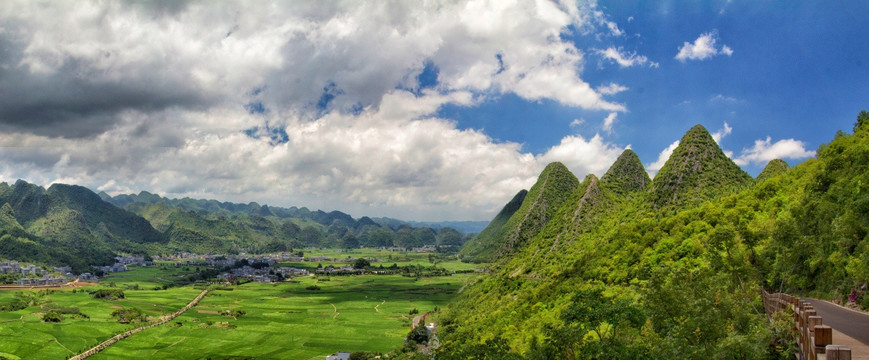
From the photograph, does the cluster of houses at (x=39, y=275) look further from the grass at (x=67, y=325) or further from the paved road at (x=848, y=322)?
the paved road at (x=848, y=322)

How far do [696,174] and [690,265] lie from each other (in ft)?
96.3

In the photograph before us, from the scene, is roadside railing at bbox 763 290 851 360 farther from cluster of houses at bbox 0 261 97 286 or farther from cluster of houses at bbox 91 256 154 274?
cluster of houses at bbox 91 256 154 274

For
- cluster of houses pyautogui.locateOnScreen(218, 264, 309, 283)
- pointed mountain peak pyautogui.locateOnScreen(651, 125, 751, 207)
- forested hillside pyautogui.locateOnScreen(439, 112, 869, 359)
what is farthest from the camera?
cluster of houses pyautogui.locateOnScreen(218, 264, 309, 283)

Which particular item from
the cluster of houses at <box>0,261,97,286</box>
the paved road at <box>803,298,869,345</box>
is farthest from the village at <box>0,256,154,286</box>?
the paved road at <box>803,298,869,345</box>

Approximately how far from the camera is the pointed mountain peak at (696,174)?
50.8 m

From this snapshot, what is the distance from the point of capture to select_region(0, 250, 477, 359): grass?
2712 inches

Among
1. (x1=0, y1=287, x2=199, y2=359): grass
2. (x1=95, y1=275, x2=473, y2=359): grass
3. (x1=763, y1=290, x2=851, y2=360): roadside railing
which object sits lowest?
(x1=95, y1=275, x2=473, y2=359): grass

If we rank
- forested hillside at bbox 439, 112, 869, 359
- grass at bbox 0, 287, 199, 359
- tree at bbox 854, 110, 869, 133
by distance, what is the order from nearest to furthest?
forested hillside at bbox 439, 112, 869, 359 < tree at bbox 854, 110, 869, 133 < grass at bbox 0, 287, 199, 359

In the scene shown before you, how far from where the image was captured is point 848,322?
14203mm

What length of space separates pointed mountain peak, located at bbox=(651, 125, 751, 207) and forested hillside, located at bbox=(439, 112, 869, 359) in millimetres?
171

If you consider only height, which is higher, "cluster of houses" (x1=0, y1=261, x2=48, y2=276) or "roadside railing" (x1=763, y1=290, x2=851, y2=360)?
"roadside railing" (x1=763, y1=290, x2=851, y2=360)

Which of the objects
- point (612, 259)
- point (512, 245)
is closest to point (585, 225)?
point (612, 259)

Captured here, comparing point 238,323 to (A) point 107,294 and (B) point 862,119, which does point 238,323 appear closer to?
(A) point 107,294

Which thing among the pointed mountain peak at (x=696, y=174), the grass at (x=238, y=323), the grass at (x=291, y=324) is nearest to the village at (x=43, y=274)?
the grass at (x=238, y=323)
